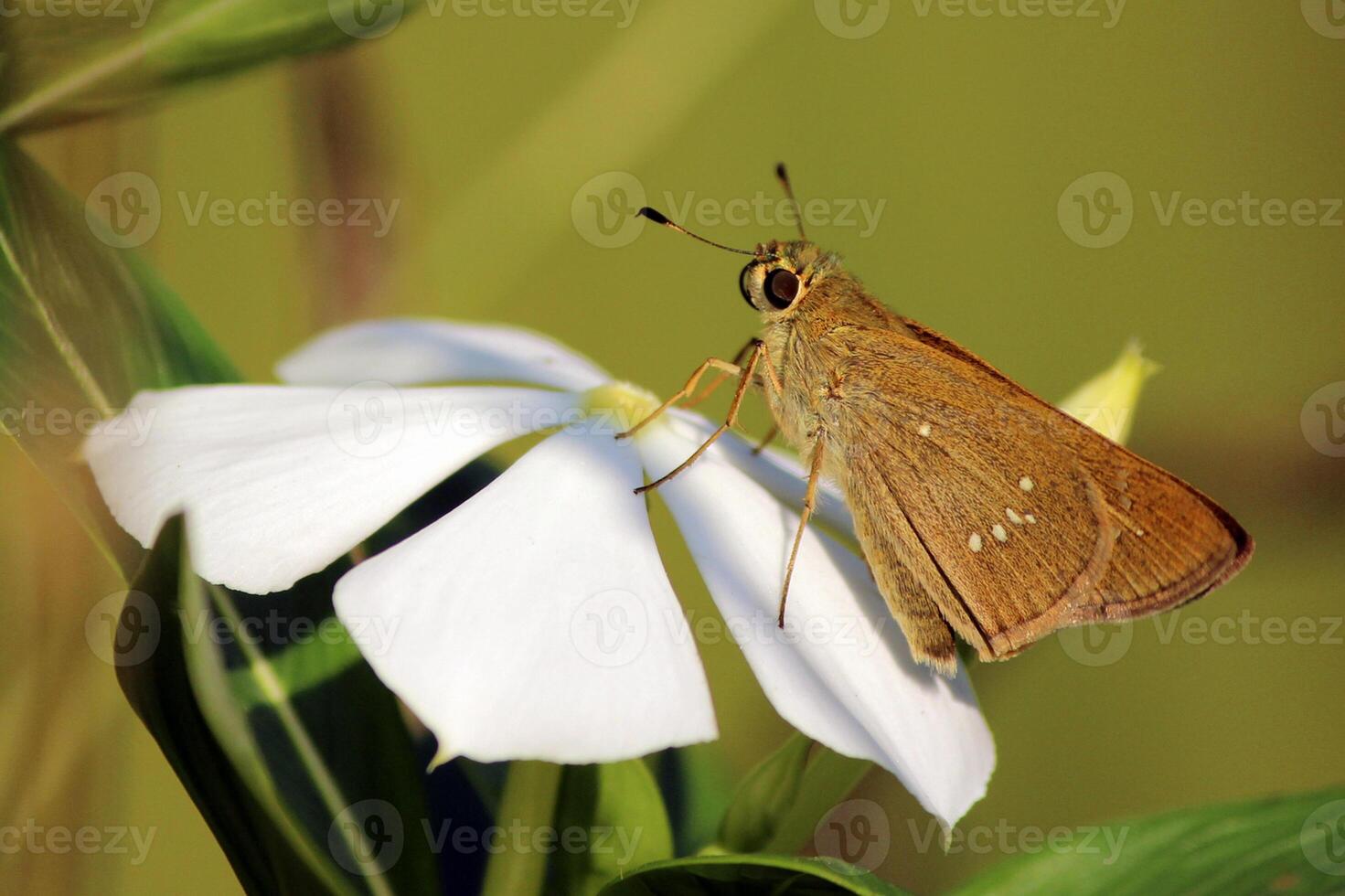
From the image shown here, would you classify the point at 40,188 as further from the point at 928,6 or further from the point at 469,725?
the point at 928,6

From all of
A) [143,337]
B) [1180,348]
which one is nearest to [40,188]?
[143,337]
